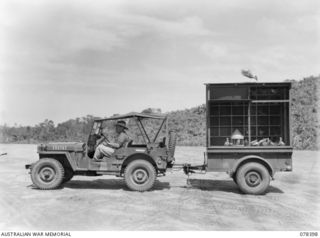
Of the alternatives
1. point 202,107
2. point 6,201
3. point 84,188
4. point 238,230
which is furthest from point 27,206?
point 202,107

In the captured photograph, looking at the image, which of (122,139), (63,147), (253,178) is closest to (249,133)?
(253,178)

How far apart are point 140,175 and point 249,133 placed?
3186mm

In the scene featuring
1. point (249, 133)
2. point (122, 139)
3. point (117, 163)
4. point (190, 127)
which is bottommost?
point (117, 163)

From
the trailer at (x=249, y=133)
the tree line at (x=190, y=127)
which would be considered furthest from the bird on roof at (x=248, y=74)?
the tree line at (x=190, y=127)

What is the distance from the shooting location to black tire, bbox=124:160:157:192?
963 cm

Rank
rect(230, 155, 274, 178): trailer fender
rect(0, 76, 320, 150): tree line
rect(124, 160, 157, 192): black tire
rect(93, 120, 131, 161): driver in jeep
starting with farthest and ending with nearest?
rect(0, 76, 320, 150): tree line < rect(93, 120, 131, 161): driver in jeep < rect(230, 155, 274, 178): trailer fender < rect(124, 160, 157, 192): black tire

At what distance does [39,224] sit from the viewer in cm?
661

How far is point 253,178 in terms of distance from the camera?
32.0 feet

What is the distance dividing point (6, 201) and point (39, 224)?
2.27 m

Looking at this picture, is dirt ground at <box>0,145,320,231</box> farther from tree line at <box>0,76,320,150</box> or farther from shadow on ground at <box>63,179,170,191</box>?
tree line at <box>0,76,320,150</box>

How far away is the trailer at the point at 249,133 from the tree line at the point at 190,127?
2485 cm

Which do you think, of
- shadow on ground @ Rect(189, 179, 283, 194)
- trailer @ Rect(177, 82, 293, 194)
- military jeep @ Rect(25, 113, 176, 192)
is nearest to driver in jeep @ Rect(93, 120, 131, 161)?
military jeep @ Rect(25, 113, 176, 192)

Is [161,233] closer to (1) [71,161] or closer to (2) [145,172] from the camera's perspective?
(2) [145,172]

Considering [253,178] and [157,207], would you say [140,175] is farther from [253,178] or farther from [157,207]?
[253,178]
